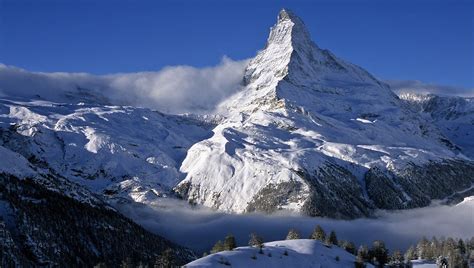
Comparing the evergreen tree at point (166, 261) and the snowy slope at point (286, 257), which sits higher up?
the snowy slope at point (286, 257)

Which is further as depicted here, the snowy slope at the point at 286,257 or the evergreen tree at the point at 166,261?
the evergreen tree at the point at 166,261

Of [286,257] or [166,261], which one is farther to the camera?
[166,261]

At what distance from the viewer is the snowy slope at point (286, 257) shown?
151375 millimetres

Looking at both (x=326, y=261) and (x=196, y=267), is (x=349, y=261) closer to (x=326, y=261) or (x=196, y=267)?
(x=326, y=261)

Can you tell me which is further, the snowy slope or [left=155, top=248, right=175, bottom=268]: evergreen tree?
[left=155, top=248, right=175, bottom=268]: evergreen tree

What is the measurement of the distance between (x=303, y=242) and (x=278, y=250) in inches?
526

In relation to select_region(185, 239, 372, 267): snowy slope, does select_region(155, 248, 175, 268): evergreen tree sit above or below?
below

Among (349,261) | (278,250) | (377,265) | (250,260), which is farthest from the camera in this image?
(377,265)

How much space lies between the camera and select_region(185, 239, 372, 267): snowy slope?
15138 centimetres

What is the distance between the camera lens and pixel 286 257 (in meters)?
164

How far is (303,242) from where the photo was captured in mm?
178375

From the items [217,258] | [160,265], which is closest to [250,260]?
[217,258]

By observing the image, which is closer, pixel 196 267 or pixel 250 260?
pixel 196 267

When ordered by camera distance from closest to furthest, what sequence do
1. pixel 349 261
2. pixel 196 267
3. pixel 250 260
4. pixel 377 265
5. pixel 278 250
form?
pixel 196 267, pixel 250 260, pixel 278 250, pixel 349 261, pixel 377 265
